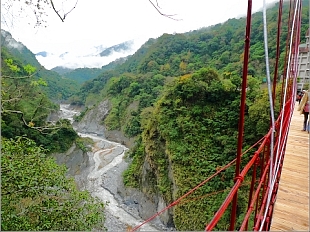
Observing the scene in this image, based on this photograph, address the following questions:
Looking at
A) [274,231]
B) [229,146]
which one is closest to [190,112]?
[229,146]

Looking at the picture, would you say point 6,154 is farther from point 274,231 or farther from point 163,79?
point 163,79

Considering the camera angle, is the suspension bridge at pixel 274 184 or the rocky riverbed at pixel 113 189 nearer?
the suspension bridge at pixel 274 184

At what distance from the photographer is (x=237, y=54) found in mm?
17547

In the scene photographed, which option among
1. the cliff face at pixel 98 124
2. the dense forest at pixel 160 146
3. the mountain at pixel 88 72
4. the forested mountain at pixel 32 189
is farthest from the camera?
the mountain at pixel 88 72

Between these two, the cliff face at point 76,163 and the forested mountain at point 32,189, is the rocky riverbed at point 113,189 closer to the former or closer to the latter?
the cliff face at point 76,163

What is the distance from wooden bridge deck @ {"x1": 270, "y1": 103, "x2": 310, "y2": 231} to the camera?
1268 millimetres

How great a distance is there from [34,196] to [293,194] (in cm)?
280

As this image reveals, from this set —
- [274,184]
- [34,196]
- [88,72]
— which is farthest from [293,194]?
[88,72]

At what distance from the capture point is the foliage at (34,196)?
9.01ft

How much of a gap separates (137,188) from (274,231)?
10.9 meters

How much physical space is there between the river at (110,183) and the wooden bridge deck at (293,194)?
3.94m

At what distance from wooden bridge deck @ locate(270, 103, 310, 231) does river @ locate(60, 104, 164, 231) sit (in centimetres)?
394

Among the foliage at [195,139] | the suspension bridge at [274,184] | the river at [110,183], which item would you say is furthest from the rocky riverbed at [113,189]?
the suspension bridge at [274,184]

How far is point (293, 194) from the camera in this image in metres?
1.53
